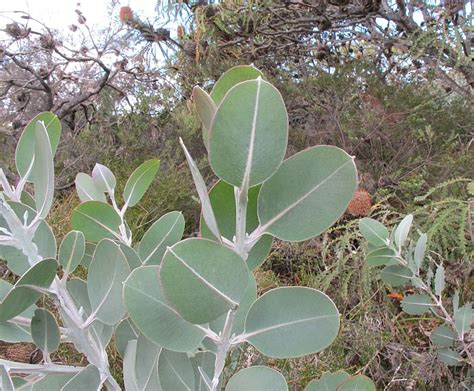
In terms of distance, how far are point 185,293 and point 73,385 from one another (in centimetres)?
15

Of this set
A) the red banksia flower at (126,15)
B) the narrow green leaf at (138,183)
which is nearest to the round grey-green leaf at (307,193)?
the narrow green leaf at (138,183)

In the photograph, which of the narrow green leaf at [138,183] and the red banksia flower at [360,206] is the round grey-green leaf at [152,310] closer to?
the narrow green leaf at [138,183]

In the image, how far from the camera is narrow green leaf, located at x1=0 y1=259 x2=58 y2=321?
0.96 ft

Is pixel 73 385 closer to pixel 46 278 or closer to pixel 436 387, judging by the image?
pixel 46 278

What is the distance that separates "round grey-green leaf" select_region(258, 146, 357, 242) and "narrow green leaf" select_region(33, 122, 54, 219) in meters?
0.14

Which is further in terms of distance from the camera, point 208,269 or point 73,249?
point 73,249

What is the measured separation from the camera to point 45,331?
353mm

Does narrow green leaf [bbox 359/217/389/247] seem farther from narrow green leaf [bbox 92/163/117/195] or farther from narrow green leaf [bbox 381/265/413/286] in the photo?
narrow green leaf [bbox 92/163/117/195]

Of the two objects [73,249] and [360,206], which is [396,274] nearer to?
[73,249]

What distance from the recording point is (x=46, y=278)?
1.00ft

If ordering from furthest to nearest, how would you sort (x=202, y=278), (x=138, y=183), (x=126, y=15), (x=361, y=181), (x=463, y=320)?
(x=126, y=15), (x=361, y=181), (x=463, y=320), (x=138, y=183), (x=202, y=278)

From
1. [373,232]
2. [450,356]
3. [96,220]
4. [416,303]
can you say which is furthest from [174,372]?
[450,356]

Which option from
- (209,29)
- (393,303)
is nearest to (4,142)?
(209,29)

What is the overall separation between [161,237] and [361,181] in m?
1.98
